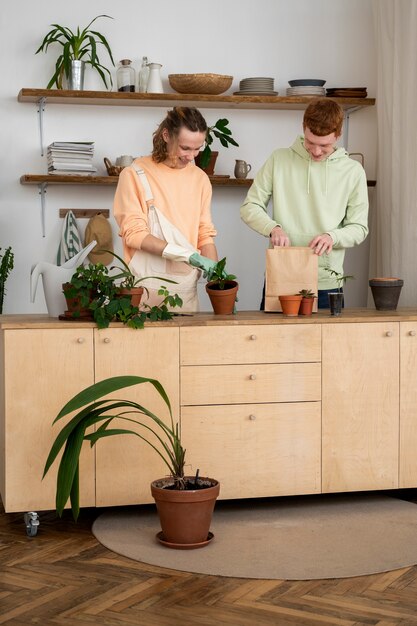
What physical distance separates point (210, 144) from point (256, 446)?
2.10m

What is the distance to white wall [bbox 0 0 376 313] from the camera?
203 inches

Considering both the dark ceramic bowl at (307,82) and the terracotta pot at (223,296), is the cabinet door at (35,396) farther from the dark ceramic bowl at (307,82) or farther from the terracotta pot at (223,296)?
the dark ceramic bowl at (307,82)

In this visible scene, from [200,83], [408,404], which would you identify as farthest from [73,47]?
[408,404]

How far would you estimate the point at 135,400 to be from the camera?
3.58 m

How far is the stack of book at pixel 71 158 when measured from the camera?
4984 mm

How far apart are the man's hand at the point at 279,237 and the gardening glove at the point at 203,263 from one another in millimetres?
290

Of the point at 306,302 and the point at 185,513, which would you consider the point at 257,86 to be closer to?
the point at 306,302

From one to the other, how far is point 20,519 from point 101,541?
0.43 m

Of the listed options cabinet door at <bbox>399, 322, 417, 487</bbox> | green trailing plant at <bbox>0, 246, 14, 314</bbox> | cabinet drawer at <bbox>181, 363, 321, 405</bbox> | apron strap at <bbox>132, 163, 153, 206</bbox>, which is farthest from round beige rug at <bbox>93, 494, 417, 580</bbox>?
green trailing plant at <bbox>0, 246, 14, 314</bbox>

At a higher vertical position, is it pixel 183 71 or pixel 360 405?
pixel 183 71

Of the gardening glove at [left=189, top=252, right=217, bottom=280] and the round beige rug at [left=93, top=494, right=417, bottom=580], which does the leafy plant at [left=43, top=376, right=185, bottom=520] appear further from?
the gardening glove at [left=189, top=252, right=217, bottom=280]

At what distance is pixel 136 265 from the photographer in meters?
3.81

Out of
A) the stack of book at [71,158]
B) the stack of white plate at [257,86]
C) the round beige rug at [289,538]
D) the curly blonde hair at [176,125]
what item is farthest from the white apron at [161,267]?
the stack of white plate at [257,86]

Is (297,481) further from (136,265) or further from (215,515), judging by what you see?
(136,265)
